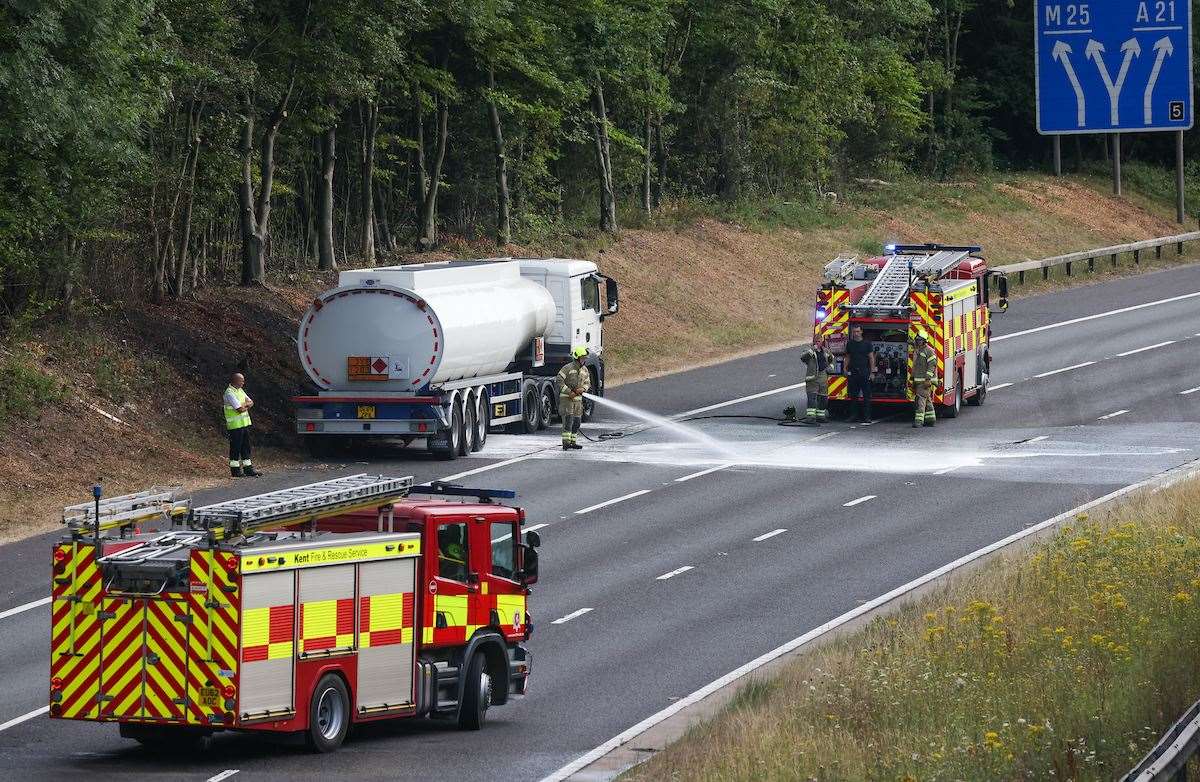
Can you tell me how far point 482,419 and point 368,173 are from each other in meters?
12.3

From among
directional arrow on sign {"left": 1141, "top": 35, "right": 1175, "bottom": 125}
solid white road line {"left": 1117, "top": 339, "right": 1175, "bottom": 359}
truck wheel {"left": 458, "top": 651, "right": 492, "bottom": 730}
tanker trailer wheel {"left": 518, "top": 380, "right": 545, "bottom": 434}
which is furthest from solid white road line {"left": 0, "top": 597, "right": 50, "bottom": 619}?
solid white road line {"left": 1117, "top": 339, "right": 1175, "bottom": 359}

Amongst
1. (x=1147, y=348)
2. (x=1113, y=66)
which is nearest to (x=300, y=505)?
(x=1113, y=66)

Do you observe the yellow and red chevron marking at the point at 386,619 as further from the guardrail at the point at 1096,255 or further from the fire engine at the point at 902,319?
the guardrail at the point at 1096,255

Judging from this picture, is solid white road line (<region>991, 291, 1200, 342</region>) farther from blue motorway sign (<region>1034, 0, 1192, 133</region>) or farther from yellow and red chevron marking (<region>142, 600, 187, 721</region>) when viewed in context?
yellow and red chevron marking (<region>142, 600, 187, 721</region>)

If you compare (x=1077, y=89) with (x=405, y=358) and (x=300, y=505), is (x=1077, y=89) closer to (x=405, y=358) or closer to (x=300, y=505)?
(x=300, y=505)

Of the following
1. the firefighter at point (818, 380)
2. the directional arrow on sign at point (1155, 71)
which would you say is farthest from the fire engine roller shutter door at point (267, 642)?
the firefighter at point (818, 380)

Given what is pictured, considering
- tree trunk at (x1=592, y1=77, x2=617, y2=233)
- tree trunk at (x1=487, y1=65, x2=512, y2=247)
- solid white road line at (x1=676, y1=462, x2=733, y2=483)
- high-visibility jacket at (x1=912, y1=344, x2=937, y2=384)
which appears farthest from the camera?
tree trunk at (x1=592, y1=77, x2=617, y2=233)

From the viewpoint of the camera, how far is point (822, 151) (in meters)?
61.1

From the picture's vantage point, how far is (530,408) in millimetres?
34562

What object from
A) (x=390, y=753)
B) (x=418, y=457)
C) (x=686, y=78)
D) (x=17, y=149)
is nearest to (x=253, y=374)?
(x=418, y=457)

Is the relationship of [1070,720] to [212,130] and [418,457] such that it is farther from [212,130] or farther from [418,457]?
[212,130]

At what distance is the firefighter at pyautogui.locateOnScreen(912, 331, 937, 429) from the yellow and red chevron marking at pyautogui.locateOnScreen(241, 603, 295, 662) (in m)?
20.8

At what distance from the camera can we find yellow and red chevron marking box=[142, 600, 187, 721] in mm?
14469

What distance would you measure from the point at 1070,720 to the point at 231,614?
6.15m
